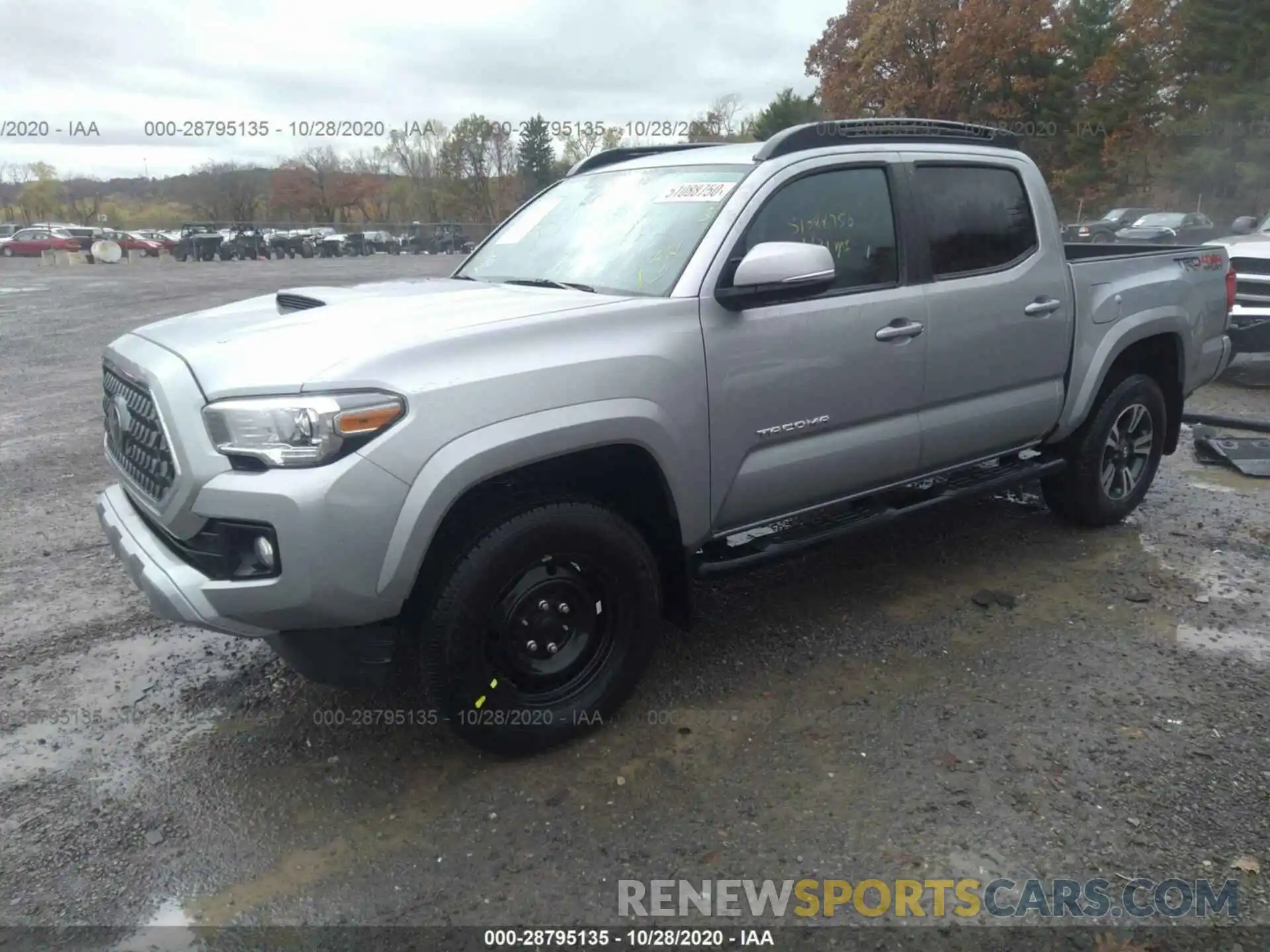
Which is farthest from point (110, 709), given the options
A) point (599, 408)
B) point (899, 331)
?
point (899, 331)

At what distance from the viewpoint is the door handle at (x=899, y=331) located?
3701mm

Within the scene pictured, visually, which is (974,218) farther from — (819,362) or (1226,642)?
(1226,642)

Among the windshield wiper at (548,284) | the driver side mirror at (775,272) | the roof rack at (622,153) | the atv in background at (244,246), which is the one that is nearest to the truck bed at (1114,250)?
the roof rack at (622,153)

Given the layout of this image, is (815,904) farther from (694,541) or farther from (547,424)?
(547,424)

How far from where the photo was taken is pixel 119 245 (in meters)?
40.8

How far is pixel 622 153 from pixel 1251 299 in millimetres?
7931

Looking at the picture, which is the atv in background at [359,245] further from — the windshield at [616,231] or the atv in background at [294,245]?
the windshield at [616,231]

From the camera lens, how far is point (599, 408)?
2.94 meters

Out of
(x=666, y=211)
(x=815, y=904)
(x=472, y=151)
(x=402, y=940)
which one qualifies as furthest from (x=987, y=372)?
(x=472, y=151)

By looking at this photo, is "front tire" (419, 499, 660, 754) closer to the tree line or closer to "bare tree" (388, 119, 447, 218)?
the tree line

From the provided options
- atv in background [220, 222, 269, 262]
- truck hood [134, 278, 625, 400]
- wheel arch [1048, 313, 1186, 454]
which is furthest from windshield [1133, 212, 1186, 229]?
atv in background [220, 222, 269, 262]

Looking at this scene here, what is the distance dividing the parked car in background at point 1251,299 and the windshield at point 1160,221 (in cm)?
1719

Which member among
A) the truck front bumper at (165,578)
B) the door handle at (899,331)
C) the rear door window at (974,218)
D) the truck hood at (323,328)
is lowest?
the truck front bumper at (165,578)

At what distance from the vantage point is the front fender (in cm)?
263
